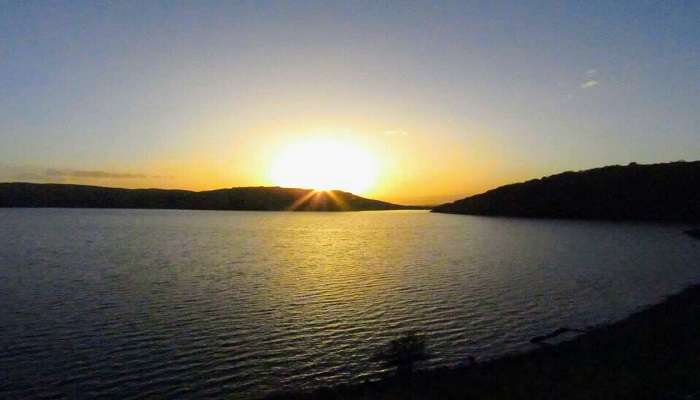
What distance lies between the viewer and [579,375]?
2261 cm

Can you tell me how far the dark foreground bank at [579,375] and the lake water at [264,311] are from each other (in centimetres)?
286

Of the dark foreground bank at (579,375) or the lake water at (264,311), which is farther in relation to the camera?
the lake water at (264,311)

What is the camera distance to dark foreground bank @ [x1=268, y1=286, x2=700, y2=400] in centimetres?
1959

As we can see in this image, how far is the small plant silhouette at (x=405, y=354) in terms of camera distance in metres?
25.9

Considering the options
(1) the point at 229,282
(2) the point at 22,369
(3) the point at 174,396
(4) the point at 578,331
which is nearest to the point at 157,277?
(1) the point at 229,282

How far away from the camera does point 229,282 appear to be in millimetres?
54156

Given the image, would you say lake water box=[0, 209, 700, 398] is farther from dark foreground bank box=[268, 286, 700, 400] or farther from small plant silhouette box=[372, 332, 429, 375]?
dark foreground bank box=[268, 286, 700, 400]

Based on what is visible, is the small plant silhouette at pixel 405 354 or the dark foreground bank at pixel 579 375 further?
the small plant silhouette at pixel 405 354

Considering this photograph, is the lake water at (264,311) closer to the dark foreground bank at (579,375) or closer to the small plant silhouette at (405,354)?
the small plant silhouette at (405,354)

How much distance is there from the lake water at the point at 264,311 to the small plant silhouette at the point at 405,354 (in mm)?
838

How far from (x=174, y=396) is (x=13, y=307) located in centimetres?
2356

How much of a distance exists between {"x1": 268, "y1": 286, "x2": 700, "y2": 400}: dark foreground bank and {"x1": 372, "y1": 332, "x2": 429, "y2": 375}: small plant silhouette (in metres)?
1.14

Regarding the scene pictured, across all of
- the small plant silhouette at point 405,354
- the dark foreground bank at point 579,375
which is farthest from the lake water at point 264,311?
the dark foreground bank at point 579,375

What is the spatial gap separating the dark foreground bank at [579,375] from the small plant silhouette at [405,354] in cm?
114
